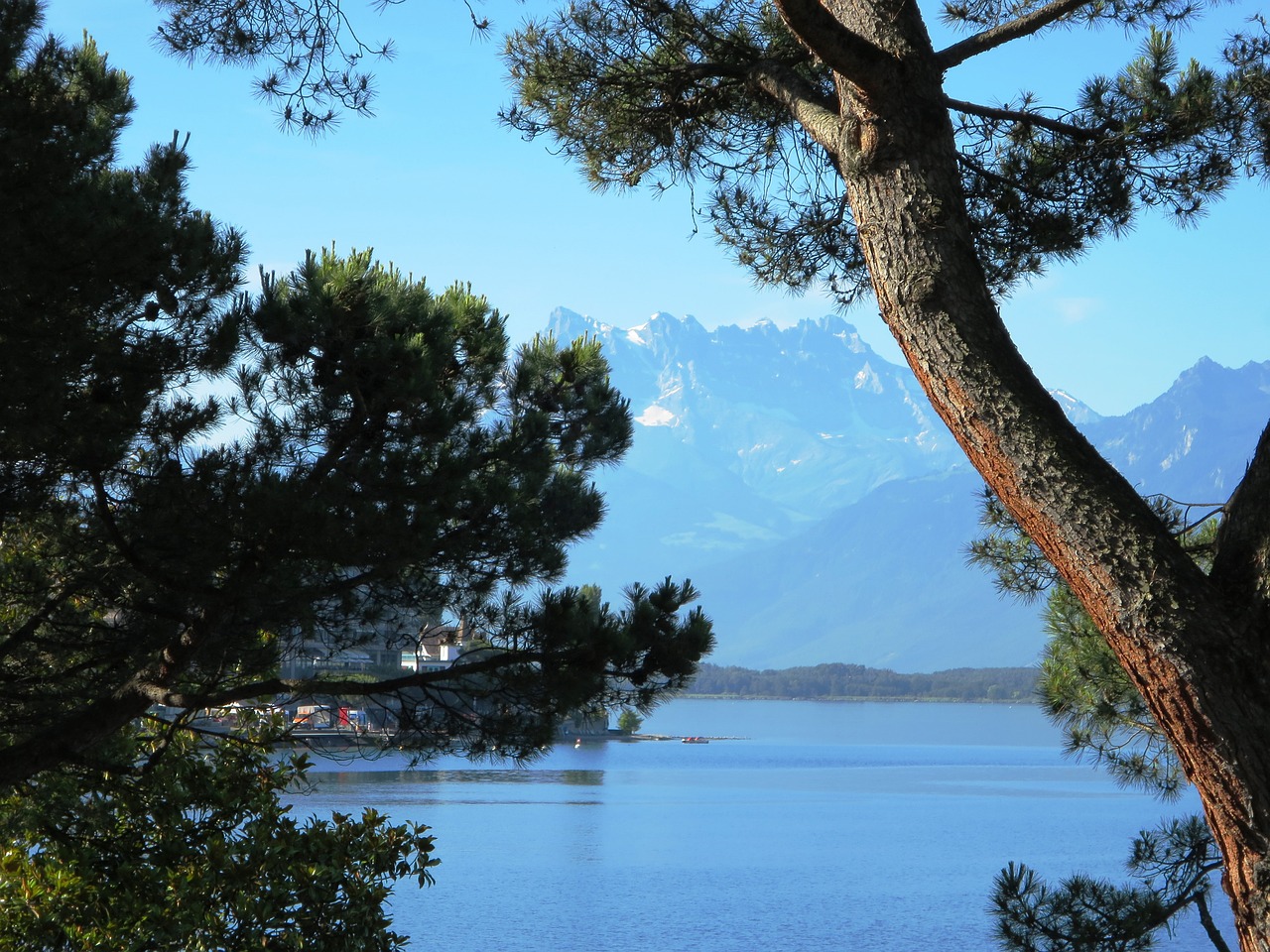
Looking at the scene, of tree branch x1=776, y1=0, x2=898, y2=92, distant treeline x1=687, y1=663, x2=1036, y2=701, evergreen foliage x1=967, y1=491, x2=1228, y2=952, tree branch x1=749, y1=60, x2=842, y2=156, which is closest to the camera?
tree branch x1=776, y1=0, x2=898, y2=92

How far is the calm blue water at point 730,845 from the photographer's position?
86.5 ft

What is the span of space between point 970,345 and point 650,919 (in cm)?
2698

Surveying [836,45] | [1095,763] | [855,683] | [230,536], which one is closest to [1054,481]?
[836,45]

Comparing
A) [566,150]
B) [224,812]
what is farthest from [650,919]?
[566,150]

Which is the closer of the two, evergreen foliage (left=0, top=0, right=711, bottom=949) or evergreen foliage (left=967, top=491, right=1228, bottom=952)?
evergreen foliage (left=0, top=0, right=711, bottom=949)

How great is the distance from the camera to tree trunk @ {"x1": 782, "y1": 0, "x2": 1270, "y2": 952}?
201 cm

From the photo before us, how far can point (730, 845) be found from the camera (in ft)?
122

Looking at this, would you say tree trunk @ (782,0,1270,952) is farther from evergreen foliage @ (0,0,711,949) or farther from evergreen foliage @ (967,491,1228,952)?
evergreen foliage @ (0,0,711,949)

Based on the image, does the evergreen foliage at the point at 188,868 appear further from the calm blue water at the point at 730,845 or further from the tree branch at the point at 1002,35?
the calm blue water at the point at 730,845

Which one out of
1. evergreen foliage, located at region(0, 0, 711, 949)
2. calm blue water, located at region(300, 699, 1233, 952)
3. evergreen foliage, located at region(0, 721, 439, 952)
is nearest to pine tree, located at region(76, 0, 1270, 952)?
evergreen foliage, located at region(0, 0, 711, 949)

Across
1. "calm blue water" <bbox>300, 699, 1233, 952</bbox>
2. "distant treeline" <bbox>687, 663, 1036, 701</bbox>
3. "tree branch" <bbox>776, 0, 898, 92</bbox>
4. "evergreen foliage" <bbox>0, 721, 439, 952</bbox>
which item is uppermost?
"distant treeline" <bbox>687, 663, 1036, 701</bbox>

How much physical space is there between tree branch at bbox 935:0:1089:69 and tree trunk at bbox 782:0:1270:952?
82 mm

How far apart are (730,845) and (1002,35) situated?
3627cm

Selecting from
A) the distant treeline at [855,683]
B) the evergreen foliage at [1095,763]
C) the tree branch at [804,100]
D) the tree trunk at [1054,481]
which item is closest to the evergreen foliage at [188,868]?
the evergreen foliage at [1095,763]
